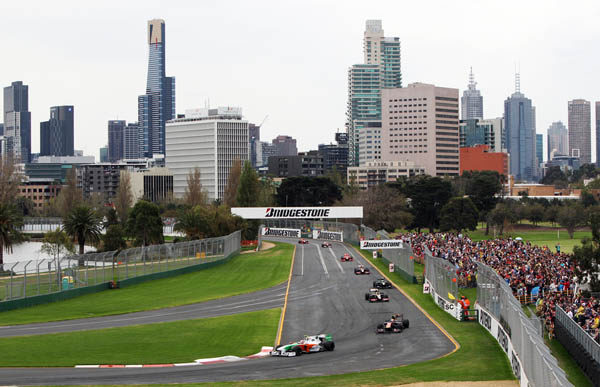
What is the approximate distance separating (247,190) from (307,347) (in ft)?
328

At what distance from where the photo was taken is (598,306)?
4066 centimetres

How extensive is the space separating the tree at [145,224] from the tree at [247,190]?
23884 millimetres

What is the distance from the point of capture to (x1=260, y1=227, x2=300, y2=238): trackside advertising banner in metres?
Result: 138

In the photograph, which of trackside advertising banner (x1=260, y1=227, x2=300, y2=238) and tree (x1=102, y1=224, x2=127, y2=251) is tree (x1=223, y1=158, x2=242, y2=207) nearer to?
trackside advertising banner (x1=260, y1=227, x2=300, y2=238)

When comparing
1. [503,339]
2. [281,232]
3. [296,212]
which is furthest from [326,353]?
[281,232]

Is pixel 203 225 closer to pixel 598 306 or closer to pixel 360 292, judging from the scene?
pixel 360 292

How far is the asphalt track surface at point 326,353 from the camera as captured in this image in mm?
32125

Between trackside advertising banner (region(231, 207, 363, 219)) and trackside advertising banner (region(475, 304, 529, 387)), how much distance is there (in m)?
58.4

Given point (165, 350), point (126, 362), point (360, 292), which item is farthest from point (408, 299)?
point (126, 362)

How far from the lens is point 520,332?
97.6 feet

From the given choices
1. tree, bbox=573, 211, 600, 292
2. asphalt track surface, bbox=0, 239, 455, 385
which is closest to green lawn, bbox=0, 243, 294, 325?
asphalt track surface, bbox=0, 239, 455, 385

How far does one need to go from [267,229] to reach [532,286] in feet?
296

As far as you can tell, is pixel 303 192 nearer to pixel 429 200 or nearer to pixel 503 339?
pixel 429 200

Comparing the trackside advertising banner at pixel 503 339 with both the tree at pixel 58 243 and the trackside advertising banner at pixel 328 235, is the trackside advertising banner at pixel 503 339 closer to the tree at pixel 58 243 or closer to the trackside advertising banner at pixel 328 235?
the tree at pixel 58 243
